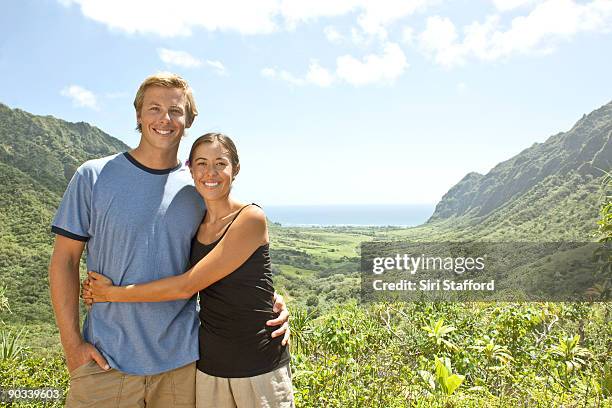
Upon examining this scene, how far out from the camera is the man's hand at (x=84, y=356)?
5.86ft

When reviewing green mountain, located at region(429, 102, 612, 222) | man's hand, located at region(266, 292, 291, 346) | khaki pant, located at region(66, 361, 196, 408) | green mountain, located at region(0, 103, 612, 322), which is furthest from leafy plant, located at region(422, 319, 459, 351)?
green mountain, located at region(429, 102, 612, 222)

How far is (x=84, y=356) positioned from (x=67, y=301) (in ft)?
Result: 0.69

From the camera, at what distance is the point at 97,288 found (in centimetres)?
180

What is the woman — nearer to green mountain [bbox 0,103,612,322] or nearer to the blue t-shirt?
the blue t-shirt

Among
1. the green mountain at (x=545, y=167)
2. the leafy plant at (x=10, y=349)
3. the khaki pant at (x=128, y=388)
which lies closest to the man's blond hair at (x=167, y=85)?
the khaki pant at (x=128, y=388)

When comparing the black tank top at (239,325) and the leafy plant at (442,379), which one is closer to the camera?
the black tank top at (239,325)

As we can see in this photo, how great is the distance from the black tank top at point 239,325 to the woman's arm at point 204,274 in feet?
0.18

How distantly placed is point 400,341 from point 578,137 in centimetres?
9431

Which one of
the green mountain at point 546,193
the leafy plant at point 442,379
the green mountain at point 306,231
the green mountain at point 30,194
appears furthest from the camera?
the green mountain at point 546,193

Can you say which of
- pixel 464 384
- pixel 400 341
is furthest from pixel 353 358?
pixel 464 384

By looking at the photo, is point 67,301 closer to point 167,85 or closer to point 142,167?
point 142,167

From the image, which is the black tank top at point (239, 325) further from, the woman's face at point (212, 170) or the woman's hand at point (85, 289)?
the woman's hand at point (85, 289)

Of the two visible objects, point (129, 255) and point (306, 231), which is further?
point (306, 231)

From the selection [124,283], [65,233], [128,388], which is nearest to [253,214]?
[124,283]
